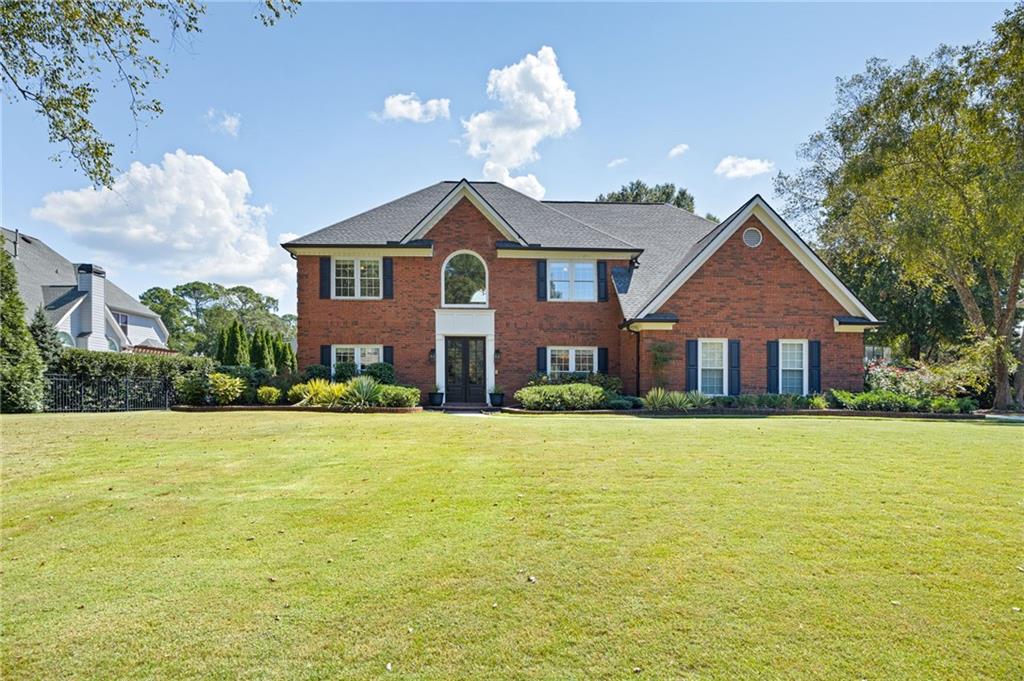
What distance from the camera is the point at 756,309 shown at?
1977 centimetres

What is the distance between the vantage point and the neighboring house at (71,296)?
102 ft

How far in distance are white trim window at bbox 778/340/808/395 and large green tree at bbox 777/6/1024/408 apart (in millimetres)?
5671

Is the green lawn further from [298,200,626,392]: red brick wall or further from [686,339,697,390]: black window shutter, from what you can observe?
[298,200,626,392]: red brick wall

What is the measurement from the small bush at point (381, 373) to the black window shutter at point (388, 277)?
8.92 feet

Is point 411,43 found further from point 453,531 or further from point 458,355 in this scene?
point 453,531

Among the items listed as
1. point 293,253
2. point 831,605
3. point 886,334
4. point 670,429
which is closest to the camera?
point 831,605

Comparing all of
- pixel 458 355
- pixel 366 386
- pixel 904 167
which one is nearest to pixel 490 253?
pixel 458 355

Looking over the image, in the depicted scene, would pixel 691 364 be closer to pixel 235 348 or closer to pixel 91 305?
pixel 235 348

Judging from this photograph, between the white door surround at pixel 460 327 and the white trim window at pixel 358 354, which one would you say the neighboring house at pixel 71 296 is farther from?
the white door surround at pixel 460 327

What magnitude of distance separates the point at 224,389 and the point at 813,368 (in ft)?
64.1

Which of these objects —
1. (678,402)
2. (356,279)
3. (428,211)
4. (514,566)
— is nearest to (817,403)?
(678,402)

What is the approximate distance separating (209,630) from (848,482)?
7.10 metres

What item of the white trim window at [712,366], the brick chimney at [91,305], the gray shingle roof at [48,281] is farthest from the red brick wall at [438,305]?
the brick chimney at [91,305]

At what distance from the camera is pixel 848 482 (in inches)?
284
